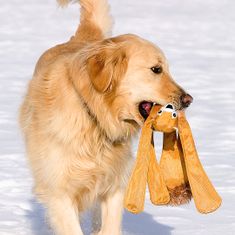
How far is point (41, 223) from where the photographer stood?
22.1ft

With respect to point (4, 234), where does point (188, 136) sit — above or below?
above

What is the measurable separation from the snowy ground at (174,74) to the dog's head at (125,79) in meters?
1.54

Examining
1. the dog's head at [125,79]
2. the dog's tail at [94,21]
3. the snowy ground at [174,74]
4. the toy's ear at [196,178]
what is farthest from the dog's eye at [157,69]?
the snowy ground at [174,74]

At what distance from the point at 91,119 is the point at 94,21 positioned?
1.68m

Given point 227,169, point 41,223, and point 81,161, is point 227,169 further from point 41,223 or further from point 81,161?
point 81,161

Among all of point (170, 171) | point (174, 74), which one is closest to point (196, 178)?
point (170, 171)

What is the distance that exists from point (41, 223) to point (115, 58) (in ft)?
7.17

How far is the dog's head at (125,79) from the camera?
5113 mm

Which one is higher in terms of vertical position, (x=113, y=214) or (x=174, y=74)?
(x=113, y=214)

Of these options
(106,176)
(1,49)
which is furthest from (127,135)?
(1,49)

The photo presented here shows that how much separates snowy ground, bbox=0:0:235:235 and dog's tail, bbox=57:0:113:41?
1385 millimetres

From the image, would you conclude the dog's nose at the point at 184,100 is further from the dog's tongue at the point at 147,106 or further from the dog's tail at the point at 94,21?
the dog's tail at the point at 94,21

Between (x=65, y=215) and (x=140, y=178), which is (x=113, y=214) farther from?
(x=140, y=178)

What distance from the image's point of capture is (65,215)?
5414 mm
